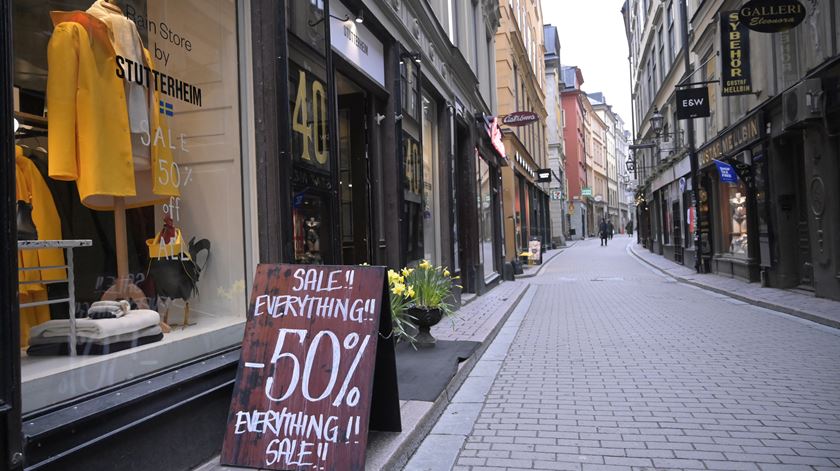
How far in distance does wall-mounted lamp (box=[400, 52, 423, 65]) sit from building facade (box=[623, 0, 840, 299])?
5194 millimetres

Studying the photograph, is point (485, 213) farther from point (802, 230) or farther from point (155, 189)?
point (155, 189)

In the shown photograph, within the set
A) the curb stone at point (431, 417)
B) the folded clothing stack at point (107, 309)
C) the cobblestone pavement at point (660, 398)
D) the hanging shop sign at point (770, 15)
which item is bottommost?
the cobblestone pavement at point (660, 398)

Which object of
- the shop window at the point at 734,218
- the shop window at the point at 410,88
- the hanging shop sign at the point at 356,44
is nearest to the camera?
the hanging shop sign at the point at 356,44

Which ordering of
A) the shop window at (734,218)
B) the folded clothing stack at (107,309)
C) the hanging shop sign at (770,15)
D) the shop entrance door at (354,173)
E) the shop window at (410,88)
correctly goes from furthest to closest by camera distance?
the shop window at (734,218)
the hanging shop sign at (770,15)
the shop window at (410,88)
the shop entrance door at (354,173)
the folded clothing stack at (107,309)

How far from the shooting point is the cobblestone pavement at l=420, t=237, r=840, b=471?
370 centimetres

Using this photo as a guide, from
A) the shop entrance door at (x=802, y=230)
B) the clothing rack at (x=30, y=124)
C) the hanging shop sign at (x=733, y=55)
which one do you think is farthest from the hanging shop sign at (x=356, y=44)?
the shop entrance door at (x=802, y=230)

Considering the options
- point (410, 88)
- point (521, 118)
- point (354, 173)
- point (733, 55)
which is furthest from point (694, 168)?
point (354, 173)

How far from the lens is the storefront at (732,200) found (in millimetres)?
13000

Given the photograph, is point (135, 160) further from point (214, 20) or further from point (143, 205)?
point (214, 20)

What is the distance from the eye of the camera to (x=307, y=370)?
316 cm

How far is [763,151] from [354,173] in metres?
9.43

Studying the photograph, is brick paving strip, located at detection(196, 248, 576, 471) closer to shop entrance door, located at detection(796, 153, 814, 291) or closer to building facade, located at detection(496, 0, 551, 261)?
shop entrance door, located at detection(796, 153, 814, 291)

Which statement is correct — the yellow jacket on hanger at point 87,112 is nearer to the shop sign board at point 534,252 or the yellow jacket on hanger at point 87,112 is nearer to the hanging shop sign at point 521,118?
the hanging shop sign at point 521,118

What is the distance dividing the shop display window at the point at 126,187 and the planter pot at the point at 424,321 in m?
2.51
